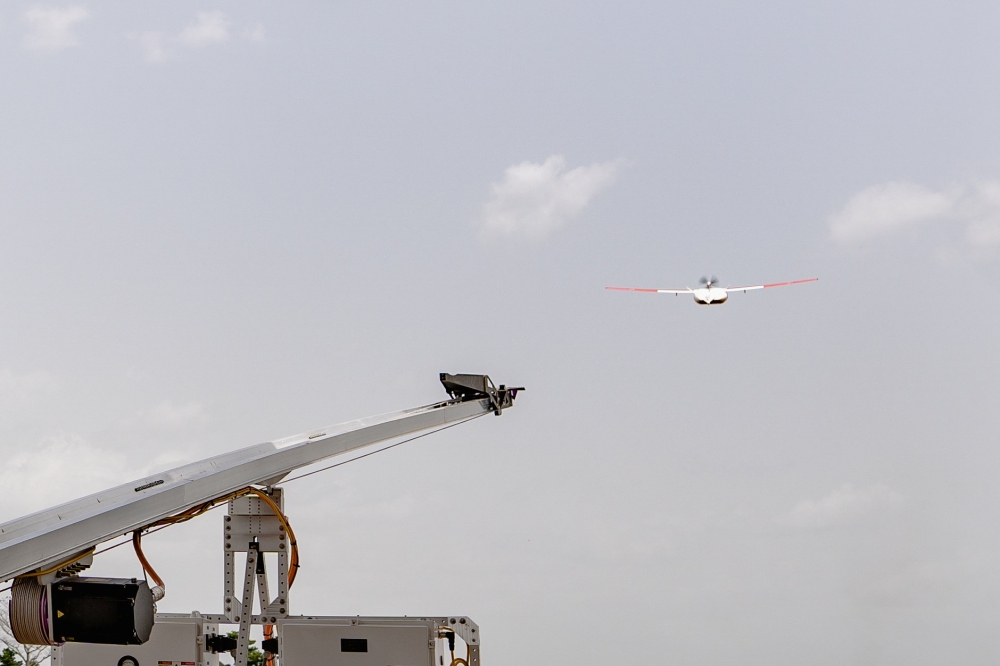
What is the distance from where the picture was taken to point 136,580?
6.53 meters

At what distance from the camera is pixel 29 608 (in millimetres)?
6184

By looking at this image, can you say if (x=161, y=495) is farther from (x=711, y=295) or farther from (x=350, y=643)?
(x=711, y=295)

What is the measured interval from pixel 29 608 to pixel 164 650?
3514mm

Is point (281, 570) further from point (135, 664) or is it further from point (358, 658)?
point (135, 664)

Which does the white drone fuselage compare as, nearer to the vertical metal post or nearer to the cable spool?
the vertical metal post

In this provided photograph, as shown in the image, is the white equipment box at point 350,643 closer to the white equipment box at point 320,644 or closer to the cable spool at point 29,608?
the white equipment box at point 320,644

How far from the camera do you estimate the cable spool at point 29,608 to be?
6.16 metres

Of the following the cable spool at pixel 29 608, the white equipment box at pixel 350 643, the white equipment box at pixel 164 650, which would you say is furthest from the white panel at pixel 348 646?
the cable spool at pixel 29 608

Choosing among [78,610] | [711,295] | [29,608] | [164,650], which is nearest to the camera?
[29,608]

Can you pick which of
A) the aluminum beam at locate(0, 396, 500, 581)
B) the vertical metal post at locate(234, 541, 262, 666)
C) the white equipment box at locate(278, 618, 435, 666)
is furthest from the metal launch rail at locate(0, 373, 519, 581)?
the white equipment box at locate(278, 618, 435, 666)

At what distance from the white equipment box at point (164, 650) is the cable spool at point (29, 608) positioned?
3.26 m

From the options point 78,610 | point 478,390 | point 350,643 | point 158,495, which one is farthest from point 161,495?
point 478,390

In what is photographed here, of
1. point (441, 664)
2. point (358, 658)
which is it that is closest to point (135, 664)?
point (358, 658)

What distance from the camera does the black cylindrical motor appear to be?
619 centimetres
